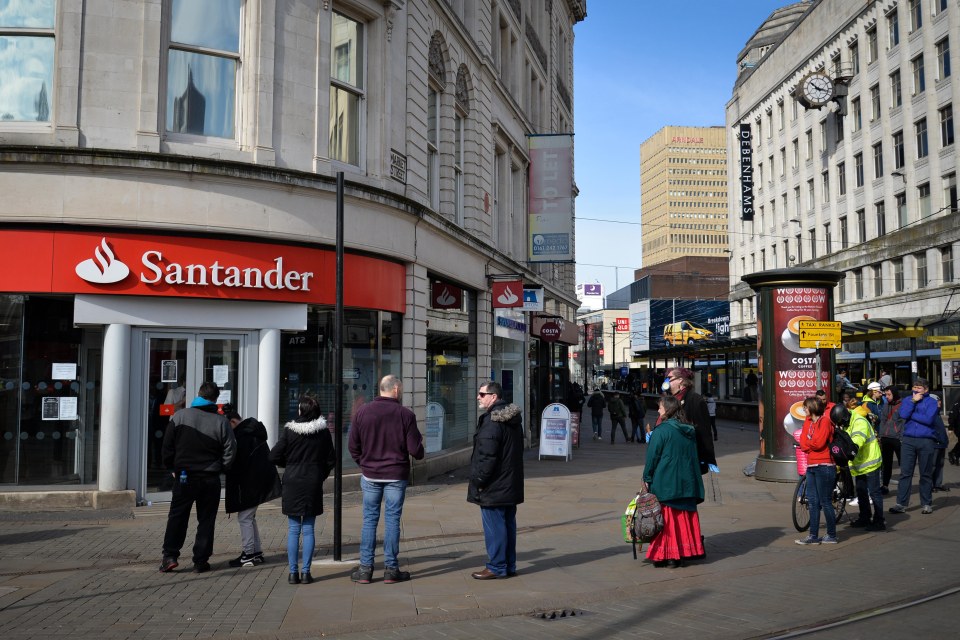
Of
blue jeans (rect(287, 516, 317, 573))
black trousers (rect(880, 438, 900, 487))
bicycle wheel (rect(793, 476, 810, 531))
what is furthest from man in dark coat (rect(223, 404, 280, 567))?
black trousers (rect(880, 438, 900, 487))

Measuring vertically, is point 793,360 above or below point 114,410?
above

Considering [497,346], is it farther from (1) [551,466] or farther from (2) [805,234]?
(2) [805,234]

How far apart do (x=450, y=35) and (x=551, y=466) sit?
956 cm

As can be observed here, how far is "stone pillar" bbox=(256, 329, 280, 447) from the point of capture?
42.3ft

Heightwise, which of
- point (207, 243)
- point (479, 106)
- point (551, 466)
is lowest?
point (551, 466)

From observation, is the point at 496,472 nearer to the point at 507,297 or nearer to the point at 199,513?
the point at 199,513

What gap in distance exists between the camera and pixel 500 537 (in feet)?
25.9

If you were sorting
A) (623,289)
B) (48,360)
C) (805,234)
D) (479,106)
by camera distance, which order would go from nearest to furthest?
(48,360) < (479,106) < (805,234) < (623,289)

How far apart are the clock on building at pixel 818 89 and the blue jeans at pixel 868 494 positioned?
4706 centimetres

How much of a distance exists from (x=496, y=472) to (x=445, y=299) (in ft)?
34.5

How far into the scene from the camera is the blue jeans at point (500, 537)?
7.84 metres

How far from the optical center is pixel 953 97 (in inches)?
1634

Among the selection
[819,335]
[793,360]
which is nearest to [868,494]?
[819,335]

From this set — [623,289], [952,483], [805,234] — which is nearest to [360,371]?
[952,483]
